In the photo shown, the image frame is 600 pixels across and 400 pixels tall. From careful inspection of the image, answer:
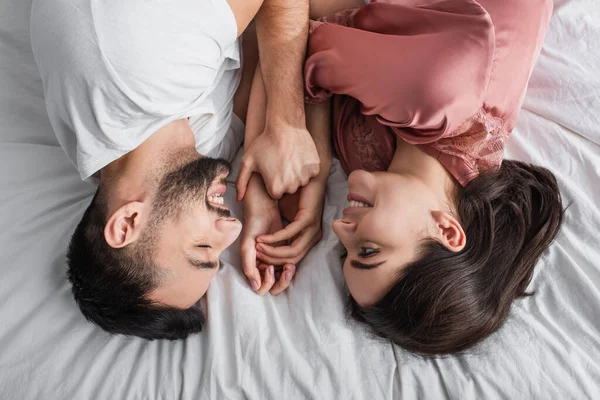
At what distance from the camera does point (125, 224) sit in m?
1.17

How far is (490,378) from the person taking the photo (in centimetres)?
116

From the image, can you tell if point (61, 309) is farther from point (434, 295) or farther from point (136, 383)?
point (434, 295)

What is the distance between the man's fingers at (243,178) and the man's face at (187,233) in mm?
105

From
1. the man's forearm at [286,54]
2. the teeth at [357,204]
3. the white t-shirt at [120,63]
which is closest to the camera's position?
the white t-shirt at [120,63]

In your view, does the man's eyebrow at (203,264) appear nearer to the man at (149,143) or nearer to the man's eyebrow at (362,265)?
the man at (149,143)

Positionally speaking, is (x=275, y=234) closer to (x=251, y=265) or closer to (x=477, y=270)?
(x=251, y=265)

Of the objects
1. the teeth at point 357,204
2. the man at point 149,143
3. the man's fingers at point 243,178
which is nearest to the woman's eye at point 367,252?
the teeth at point 357,204

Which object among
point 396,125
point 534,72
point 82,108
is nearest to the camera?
point 82,108

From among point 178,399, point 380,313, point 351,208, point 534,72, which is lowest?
point 178,399

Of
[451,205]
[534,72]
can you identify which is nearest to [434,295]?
[451,205]

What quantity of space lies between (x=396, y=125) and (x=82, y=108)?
646 mm

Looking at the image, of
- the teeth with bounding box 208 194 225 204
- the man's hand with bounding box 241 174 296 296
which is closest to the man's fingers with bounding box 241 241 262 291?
the man's hand with bounding box 241 174 296 296

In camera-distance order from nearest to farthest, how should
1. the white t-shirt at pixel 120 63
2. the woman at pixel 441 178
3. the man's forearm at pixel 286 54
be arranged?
1. the white t-shirt at pixel 120 63
2. the woman at pixel 441 178
3. the man's forearm at pixel 286 54

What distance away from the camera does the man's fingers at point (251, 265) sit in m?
1.28
